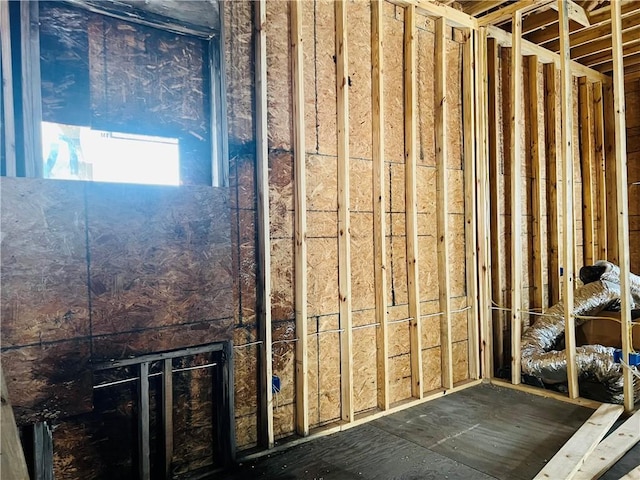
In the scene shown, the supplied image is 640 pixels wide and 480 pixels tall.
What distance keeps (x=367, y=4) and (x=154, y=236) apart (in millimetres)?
2452

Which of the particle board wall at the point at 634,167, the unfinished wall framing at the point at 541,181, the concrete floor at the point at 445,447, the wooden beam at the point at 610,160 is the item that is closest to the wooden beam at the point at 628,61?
the unfinished wall framing at the point at 541,181

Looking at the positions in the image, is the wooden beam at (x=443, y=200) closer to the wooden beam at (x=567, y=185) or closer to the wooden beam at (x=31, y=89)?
the wooden beam at (x=567, y=185)

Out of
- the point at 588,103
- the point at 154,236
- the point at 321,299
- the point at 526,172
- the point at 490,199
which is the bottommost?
the point at 321,299

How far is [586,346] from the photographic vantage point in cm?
349

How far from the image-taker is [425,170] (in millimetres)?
3709

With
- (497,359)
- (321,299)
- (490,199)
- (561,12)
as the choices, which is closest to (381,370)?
(321,299)

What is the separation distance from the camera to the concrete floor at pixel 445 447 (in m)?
2.39

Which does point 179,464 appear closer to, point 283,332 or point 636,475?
point 283,332

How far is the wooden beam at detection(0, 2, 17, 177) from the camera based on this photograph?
192 cm

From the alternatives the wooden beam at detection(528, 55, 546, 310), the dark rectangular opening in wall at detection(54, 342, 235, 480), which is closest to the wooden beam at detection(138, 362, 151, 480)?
the dark rectangular opening in wall at detection(54, 342, 235, 480)

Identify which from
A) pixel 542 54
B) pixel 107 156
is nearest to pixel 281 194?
pixel 107 156

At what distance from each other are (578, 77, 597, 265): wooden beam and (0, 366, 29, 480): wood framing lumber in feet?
18.8

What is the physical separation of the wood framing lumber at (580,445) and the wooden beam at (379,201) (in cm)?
121

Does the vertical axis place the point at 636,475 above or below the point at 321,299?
below
